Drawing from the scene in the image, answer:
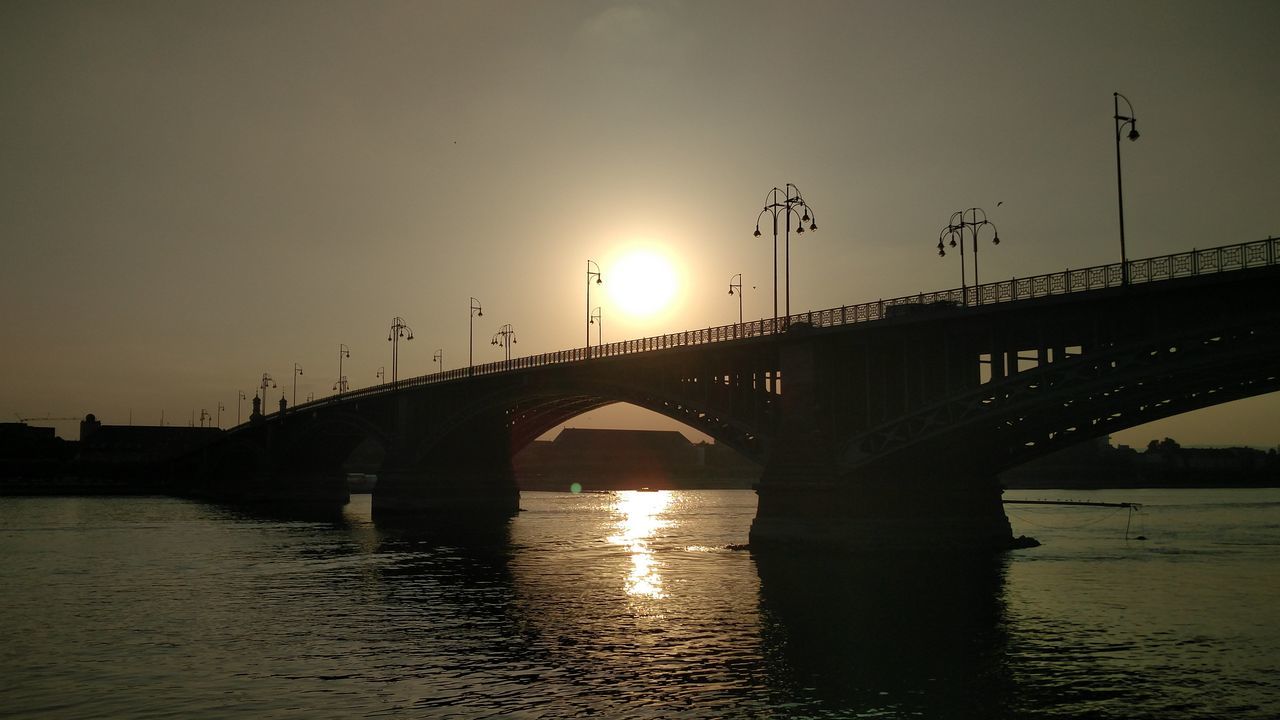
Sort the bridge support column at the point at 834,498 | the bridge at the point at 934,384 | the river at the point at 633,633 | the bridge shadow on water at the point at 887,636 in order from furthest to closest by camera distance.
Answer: the bridge support column at the point at 834,498
the bridge at the point at 934,384
the bridge shadow on water at the point at 887,636
the river at the point at 633,633

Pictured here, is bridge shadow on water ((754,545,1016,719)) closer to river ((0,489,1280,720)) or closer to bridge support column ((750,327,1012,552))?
river ((0,489,1280,720))

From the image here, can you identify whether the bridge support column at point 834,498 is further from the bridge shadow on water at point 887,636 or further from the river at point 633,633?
the bridge shadow on water at point 887,636

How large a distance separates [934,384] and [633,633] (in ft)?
89.4

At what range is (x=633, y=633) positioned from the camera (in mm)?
34812

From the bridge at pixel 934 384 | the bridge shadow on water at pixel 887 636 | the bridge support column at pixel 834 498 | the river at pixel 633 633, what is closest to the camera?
the river at pixel 633 633

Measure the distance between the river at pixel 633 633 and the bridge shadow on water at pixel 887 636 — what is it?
5.3 inches

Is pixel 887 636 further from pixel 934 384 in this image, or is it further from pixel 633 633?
pixel 934 384

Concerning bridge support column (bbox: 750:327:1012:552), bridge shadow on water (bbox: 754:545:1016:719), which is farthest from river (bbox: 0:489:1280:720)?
bridge support column (bbox: 750:327:1012:552)

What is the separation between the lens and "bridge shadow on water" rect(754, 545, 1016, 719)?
25.5m

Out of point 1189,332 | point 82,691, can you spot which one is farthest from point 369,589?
point 1189,332

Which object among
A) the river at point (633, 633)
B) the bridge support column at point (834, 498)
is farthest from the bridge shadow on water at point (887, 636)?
the bridge support column at point (834, 498)

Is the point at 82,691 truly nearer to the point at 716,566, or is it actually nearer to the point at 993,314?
the point at 716,566

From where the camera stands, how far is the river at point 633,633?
2516 cm

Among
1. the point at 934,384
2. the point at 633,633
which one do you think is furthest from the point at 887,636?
the point at 934,384
